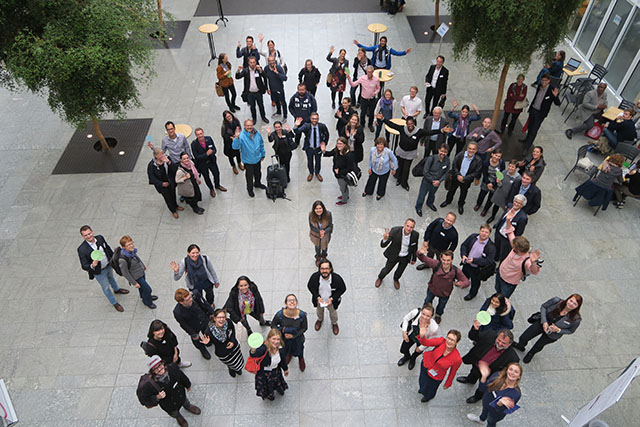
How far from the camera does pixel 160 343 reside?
5.95 meters

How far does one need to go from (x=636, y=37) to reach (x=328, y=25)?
881 cm

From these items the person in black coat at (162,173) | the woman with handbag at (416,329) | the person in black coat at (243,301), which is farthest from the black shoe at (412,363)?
the person in black coat at (162,173)

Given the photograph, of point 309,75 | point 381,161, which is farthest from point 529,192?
point 309,75

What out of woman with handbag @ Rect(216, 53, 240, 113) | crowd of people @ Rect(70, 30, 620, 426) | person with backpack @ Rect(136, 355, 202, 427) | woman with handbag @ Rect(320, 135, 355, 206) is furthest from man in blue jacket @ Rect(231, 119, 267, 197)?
person with backpack @ Rect(136, 355, 202, 427)

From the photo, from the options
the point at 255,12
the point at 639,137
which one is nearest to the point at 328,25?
the point at 255,12

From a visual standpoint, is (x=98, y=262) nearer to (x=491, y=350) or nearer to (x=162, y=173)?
(x=162, y=173)

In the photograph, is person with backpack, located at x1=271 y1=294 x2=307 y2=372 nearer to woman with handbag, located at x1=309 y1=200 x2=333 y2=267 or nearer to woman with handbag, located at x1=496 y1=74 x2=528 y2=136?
woman with handbag, located at x1=309 y1=200 x2=333 y2=267

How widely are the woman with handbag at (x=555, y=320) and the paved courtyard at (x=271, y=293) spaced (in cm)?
68

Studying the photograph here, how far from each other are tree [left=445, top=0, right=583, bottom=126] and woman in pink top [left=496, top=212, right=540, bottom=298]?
3476mm

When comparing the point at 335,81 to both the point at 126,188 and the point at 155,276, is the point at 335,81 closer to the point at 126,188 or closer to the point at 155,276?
the point at 126,188

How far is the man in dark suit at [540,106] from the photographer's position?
32.0 feet

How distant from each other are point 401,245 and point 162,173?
450cm

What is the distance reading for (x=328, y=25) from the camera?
1538cm

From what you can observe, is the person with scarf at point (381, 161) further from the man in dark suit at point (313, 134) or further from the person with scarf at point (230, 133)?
the person with scarf at point (230, 133)
